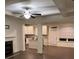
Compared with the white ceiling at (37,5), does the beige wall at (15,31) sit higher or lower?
lower

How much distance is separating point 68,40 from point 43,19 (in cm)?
463

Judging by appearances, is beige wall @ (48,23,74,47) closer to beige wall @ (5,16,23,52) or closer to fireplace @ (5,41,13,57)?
beige wall @ (5,16,23,52)

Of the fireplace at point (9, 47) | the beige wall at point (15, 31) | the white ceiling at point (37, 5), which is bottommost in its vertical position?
the fireplace at point (9, 47)

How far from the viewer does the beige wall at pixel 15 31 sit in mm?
8096

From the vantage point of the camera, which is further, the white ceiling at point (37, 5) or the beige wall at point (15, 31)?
the beige wall at point (15, 31)

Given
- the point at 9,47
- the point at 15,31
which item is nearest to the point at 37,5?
the point at 9,47

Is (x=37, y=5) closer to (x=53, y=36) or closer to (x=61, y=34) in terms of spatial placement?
(x=61, y=34)

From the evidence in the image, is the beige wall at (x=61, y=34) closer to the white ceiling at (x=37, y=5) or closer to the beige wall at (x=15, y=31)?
the beige wall at (x=15, y=31)

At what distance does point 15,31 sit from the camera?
8930 millimetres

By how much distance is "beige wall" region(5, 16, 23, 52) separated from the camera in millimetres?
8096

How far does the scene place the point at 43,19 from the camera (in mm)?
8336

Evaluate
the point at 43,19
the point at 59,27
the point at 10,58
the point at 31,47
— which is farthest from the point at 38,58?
the point at 59,27

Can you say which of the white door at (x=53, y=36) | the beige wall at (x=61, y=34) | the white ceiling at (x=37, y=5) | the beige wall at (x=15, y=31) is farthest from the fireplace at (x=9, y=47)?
the white door at (x=53, y=36)

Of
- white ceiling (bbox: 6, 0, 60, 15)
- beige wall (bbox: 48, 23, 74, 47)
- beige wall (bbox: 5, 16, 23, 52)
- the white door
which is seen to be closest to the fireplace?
beige wall (bbox: 5, 16, 23, 52)
